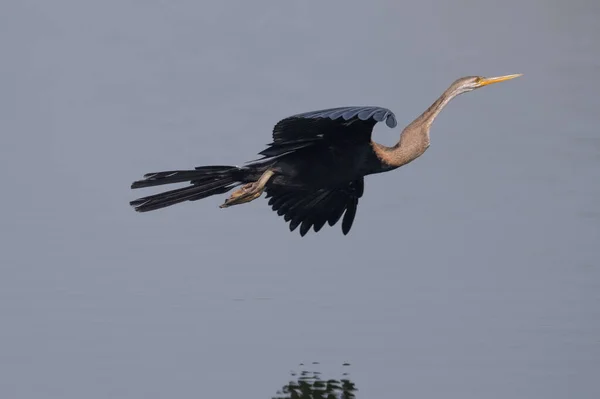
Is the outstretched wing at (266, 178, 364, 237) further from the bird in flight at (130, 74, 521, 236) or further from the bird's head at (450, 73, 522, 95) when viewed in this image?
the bird's head at (450, 73, 522, 95)

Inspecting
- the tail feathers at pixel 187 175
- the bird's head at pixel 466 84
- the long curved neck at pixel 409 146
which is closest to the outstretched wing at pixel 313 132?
the long curved neck at pixel 409 146

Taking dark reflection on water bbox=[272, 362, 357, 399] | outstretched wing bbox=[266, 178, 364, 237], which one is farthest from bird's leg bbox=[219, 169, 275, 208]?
dark reflection on water bbox=[272, 362, 357, 399]

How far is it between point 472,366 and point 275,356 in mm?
1094

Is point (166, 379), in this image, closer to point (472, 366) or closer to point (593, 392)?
point (472, 366)

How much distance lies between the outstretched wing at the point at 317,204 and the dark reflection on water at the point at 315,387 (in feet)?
4.71

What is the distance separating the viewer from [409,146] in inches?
329

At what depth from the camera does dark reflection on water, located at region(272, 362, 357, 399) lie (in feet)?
25.2

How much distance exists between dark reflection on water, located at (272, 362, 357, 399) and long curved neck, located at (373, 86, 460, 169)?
125cm

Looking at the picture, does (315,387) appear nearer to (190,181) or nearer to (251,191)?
(251,191)

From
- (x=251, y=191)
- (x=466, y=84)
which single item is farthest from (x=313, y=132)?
(x=466, y=84)

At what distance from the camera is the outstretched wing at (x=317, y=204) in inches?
355

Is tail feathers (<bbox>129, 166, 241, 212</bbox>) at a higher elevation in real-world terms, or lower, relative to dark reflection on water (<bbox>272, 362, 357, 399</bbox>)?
higher

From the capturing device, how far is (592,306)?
9188 mm

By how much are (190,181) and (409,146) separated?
4.13ft
